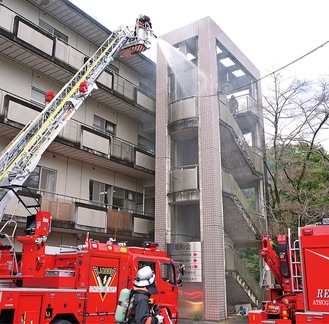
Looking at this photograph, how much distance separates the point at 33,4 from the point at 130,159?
797cm

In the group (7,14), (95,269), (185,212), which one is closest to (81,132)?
(7,14)

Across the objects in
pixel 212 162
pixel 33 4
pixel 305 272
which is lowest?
pixel 305 272

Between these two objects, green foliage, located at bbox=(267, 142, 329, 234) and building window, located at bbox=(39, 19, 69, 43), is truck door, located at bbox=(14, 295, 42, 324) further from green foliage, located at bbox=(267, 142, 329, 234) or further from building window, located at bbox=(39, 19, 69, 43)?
building window, located at bbox=(39, 19, 69, 43)

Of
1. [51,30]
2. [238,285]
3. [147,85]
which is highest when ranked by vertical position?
[147,85]

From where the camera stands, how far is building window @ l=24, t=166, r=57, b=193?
1447 centimetres

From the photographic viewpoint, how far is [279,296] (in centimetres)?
902

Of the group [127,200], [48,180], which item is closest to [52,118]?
[48,180]

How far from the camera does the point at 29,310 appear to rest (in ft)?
23.4

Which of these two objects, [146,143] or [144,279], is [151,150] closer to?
[146,143]

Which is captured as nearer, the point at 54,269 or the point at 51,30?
the point at 54,269

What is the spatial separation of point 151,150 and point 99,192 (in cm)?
484

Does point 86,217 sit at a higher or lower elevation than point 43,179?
lower

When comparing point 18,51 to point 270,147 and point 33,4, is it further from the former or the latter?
point 270,147

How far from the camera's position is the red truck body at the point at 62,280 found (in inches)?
283
